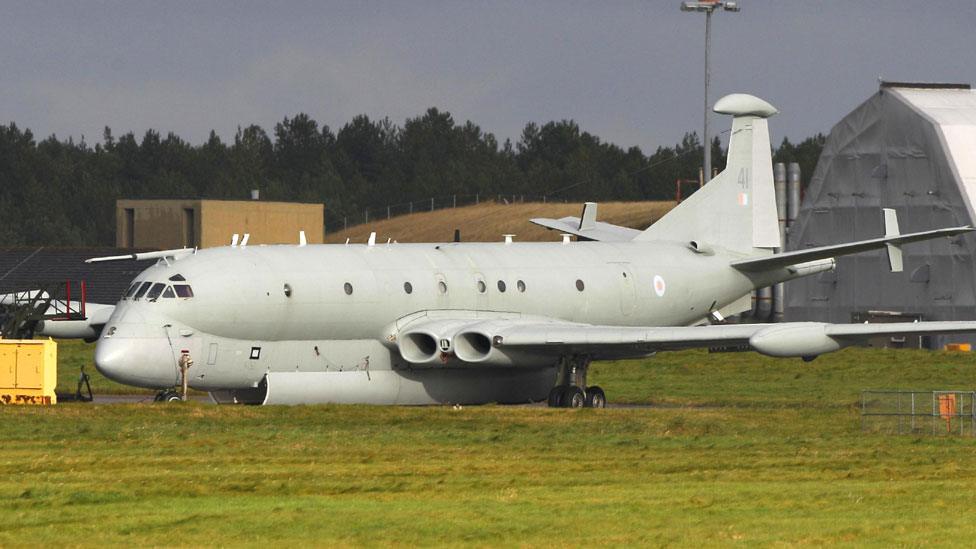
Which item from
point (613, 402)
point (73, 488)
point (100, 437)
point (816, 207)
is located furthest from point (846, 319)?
point (73, 488)

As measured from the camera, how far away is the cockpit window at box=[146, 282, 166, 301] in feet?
97.8

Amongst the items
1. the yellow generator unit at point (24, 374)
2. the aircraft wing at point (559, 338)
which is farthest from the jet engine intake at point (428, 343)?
the yellow generator unit at point (24, 374)

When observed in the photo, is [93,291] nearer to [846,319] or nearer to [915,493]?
[846,319]

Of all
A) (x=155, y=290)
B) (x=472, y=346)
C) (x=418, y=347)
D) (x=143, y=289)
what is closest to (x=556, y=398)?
(x=472, y=346)

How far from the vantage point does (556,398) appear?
3294 centimetres

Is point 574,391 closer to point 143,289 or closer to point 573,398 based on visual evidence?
point 573,398

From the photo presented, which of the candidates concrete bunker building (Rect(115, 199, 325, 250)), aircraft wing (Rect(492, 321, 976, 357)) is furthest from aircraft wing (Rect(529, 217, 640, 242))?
concrete bunker building (Rect(115, 199, 325, 250))

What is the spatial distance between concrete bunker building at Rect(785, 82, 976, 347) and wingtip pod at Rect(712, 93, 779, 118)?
1830 cm

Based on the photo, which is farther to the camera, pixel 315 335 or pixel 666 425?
pixel 315 335

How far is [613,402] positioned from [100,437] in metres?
15.4

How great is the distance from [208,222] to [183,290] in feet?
178

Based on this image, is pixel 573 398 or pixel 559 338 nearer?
pixel 559 338

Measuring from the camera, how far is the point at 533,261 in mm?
34906

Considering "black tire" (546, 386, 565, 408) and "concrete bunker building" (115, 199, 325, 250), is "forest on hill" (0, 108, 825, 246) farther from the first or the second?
"black tire" (546, 386, 565, 408)
